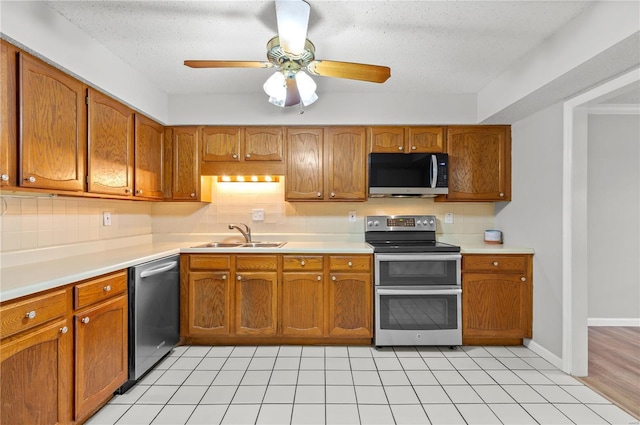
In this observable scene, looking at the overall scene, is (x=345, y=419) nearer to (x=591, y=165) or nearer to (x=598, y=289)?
(x=598, y=289)

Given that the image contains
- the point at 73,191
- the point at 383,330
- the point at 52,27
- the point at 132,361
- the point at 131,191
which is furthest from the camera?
the point at 383,330

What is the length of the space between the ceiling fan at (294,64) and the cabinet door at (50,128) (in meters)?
0.78

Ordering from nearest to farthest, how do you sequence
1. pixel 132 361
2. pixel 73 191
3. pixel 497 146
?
pixel 73 191
pixel 132 361
pixel 497 146

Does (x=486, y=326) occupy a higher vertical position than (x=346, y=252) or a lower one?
lower

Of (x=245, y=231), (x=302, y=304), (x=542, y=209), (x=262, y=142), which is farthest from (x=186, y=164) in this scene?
(x=542, y=209)

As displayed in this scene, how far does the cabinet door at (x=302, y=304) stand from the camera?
2.70 metres

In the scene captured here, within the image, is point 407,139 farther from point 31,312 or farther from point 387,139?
point 31,312

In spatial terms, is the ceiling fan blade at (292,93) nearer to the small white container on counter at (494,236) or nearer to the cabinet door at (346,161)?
the cabinet door at (346,161)

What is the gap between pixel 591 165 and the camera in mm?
3145

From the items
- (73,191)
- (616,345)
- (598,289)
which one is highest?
(73,191)

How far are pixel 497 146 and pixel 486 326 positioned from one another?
5.33 ft

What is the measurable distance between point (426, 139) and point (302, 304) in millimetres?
1883

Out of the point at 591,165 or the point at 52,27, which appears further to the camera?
the point at 591,165

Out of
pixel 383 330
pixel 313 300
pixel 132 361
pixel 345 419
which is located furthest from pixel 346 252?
pixel 132 361
